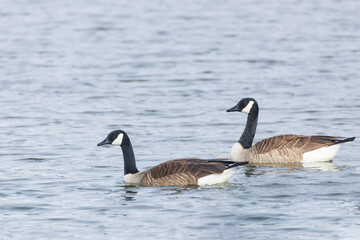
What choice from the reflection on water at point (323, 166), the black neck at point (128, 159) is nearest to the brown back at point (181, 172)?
the black neck at point (128, 159)

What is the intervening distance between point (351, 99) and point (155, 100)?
5.28 meters

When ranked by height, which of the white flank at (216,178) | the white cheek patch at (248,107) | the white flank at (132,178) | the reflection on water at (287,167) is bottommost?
the reflection on water at (287,167)

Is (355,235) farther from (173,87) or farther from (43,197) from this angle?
(173,87)

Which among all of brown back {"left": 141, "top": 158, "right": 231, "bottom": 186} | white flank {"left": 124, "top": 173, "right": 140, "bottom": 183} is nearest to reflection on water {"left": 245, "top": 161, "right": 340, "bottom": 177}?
brown back {"left": 141, "top": 158, "right": 231, "bottom": 186}

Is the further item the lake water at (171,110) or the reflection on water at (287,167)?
the reflection on water at (287,167)

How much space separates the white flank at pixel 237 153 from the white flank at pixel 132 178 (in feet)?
9.20

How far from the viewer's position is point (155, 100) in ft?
76.8

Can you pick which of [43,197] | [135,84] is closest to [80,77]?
[135,84]

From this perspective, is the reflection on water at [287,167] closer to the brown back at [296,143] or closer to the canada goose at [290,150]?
the canada goose at [290,150]

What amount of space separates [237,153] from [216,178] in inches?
112

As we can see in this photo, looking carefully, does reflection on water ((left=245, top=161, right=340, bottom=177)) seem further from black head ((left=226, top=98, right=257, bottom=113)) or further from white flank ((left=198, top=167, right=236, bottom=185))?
black head ((left=226, top=98, right=257, bottom=113))

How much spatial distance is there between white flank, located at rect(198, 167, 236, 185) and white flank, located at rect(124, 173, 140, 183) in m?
1.14

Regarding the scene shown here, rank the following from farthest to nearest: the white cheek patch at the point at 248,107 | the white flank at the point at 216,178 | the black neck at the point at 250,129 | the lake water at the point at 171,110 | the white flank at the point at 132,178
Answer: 1. the white cheek patch at the point at 248,107
2. the black neck at the point at 250,129
3. the white flank at the point at 132,178
4. the white flank at the point at 216,178
5. the lake water at the point at 171,110

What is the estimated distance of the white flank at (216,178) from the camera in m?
14.2
